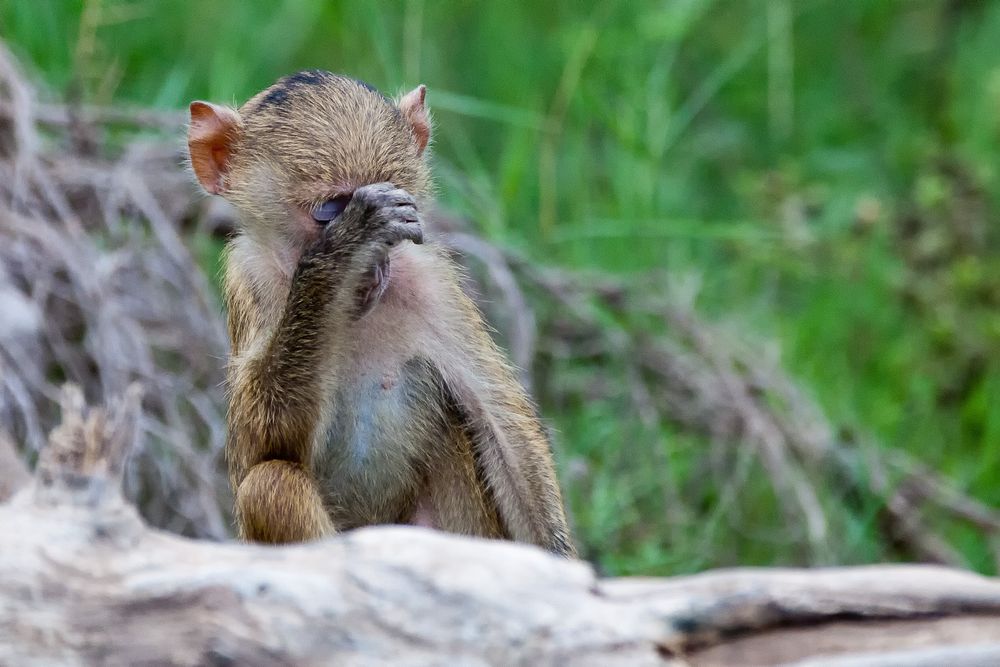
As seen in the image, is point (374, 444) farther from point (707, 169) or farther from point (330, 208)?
point (707, 169)

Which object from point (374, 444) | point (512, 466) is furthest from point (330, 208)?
point (512, 466)

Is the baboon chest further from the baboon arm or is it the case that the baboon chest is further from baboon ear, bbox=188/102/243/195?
baboon ear, bbox=188/102/243/195

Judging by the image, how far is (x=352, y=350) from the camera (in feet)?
11.3

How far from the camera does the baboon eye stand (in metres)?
3.29

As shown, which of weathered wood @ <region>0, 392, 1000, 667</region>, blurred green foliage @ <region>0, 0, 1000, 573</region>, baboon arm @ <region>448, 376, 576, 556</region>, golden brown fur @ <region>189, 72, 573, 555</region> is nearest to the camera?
weathered wood @ <region>0, 392, 1000, 667</region>

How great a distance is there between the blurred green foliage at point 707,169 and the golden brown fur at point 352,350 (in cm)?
128

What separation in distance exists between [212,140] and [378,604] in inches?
66.0

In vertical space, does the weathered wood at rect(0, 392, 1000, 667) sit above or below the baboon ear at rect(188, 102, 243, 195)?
below

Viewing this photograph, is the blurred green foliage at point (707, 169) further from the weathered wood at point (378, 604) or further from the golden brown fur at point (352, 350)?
the weathered wood at point (378, 604)

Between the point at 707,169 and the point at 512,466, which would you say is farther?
the point at 707,169

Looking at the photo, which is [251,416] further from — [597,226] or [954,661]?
[597,226]

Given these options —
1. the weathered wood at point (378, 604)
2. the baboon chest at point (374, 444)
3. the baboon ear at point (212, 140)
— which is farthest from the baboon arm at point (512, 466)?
the weathered wood at point (378, 604)

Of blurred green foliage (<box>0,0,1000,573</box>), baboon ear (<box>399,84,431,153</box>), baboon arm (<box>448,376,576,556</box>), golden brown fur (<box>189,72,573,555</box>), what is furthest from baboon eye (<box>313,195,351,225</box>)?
blurred green foliage (<box>0,0,1000,573</box>)

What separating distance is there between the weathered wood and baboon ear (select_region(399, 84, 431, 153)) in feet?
4.99
